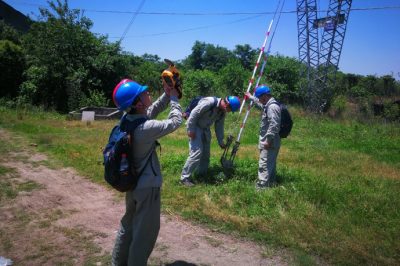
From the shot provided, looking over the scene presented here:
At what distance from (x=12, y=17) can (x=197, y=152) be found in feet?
118

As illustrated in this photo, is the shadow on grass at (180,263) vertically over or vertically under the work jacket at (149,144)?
under

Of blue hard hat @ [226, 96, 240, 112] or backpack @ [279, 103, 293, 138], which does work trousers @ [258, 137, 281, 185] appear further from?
blue hard hat @ [226, 96, 240, 112]

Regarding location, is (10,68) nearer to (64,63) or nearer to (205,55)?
(64,63)

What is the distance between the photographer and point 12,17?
36.1 meters

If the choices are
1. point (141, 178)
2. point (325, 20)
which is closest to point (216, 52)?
point (325, 20)

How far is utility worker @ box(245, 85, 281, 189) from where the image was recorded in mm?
6746

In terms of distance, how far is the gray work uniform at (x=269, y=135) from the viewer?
22.1ft

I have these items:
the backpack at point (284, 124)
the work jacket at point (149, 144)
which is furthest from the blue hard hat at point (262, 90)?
the work jacket at point (149, 144)

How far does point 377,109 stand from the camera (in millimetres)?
25359

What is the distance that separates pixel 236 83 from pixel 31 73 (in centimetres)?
1607

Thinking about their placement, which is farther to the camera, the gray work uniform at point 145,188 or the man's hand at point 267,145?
the man's hand at point 267,145

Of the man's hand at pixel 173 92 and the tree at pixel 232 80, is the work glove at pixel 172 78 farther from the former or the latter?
the tree at pixel 232 80

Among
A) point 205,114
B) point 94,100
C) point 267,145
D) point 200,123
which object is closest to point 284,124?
point 267,145

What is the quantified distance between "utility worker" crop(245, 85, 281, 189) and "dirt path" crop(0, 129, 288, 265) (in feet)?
6.53
